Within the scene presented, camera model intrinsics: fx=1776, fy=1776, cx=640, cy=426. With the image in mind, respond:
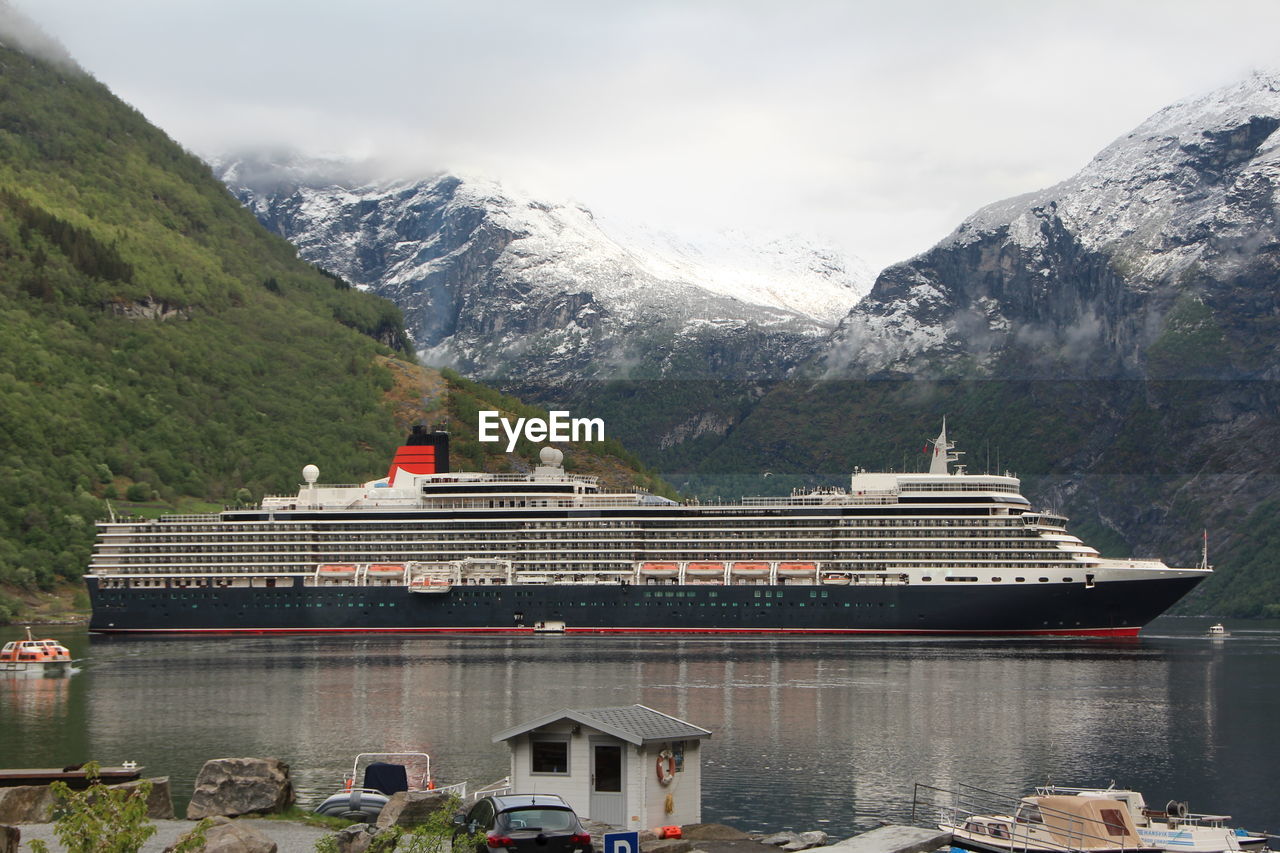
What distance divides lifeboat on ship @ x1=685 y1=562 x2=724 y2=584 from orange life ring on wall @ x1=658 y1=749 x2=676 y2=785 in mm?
97558

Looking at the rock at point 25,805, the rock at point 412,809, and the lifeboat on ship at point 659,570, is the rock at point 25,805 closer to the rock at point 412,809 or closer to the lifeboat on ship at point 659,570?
the rock at point 412,809

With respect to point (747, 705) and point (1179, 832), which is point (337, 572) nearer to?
point (747, 705)

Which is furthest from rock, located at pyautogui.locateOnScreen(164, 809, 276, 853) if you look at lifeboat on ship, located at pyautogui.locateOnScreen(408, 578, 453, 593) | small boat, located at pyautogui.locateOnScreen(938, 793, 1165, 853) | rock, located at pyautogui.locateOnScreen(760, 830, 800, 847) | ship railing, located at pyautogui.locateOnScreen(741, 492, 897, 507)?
lifeboat on ship, located at pyautogui.locateOnScreen(408, 578, 453, 593)

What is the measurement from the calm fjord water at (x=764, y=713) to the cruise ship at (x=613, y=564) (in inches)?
541

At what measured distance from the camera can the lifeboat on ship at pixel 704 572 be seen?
138500mm

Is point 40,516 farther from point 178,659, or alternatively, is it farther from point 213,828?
Answer: point 213,828

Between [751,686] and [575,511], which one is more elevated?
[575,511]

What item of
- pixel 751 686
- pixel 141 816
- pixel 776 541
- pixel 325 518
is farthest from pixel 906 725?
pixel 325 518

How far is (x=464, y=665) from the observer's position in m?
99.2

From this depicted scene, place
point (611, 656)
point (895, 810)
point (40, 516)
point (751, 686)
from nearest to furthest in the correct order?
point (895, 810) < point (751, 686) < point (611, 656) < point (40, 516)

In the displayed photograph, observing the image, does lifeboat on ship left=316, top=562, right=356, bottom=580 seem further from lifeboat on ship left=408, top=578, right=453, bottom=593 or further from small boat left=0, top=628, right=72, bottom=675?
small boat left=0, top=628, right=72, bottom=675

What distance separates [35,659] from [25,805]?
212ft

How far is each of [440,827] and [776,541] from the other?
109441mm

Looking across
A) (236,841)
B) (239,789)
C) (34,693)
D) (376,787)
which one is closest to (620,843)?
(236,841)
